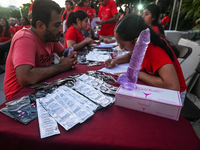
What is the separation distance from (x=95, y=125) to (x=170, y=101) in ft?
1.28

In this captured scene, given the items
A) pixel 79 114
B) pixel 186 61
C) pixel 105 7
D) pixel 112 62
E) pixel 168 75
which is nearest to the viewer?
pixel 79 114

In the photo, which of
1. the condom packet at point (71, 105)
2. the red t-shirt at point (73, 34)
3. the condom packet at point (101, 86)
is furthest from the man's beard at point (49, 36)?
the red t-shirt at point (73, 34)

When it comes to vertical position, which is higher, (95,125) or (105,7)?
(105,7)

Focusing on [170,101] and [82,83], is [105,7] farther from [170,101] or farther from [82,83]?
[170,101]

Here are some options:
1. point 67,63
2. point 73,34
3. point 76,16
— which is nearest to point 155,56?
point 67,63

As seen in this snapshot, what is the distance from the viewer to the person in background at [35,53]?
0.95m

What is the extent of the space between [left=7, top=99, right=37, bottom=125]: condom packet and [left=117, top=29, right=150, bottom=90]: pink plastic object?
0.54m

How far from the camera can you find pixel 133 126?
1.91ft

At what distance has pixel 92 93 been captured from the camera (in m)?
0.81

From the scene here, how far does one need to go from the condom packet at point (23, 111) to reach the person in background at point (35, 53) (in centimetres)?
28

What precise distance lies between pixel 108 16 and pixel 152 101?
330 cm

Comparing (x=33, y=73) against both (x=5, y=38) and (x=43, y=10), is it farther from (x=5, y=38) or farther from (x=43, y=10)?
(x=5, y=38)

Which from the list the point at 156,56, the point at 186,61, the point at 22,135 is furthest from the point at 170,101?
the point at 186,61

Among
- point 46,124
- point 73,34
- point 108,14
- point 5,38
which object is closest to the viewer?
point 46,124
